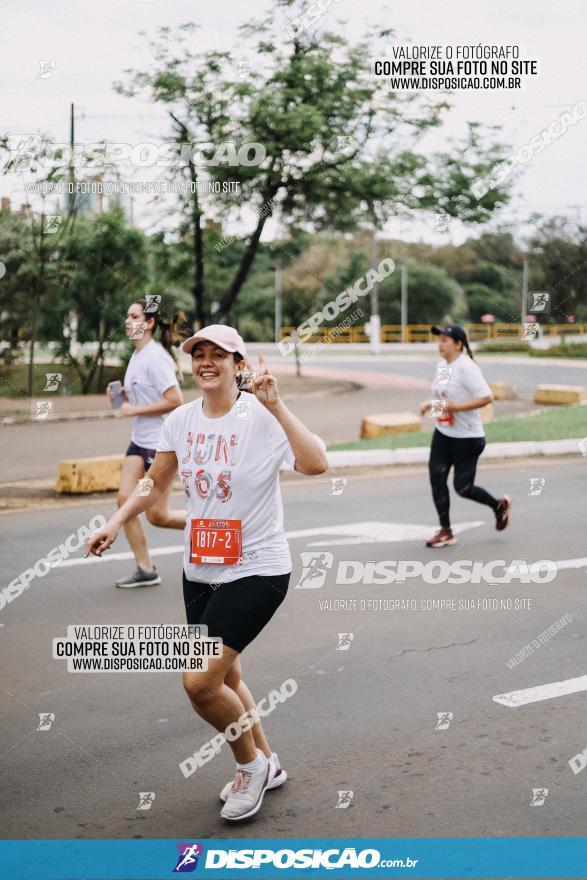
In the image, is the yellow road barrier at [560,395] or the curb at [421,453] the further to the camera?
the yellow road barrier at [560,395]

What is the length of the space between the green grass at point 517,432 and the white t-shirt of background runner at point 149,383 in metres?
7.30

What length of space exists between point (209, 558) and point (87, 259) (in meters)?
20.0

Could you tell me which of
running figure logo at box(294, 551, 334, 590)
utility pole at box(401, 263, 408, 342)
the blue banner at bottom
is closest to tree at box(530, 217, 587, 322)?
utility pole at box(401, 263, 408, 342)

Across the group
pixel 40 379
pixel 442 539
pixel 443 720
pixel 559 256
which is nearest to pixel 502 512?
pixel 442 539

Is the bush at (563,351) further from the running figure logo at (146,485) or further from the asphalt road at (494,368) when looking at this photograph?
the running figure logo at (146,485)

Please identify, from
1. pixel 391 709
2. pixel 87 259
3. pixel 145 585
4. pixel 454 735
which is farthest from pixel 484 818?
pixel 87 259

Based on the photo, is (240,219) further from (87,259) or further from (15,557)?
(15,557)

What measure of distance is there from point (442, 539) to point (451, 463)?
0.63 metres

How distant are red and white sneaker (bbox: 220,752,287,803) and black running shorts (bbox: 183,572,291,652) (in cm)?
58

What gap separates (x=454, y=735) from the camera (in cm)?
470

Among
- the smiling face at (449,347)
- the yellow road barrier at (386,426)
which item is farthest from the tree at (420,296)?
the smiling face at (449,347)

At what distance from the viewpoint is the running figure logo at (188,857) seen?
3572 millimetres

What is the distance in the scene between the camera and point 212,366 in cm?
394

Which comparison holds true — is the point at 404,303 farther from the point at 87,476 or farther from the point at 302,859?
the point at 302,859
